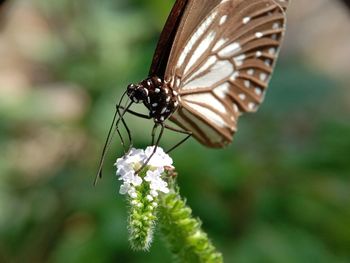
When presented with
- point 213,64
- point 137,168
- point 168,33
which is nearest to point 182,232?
point 137,168

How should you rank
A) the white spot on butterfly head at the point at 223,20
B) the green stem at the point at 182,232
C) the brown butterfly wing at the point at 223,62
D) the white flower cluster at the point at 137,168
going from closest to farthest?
1. the white flower cluster at the point at 137,168
2. the green stem at the point at 182,232
3. the brown butterfly wing at the point at 223,62
4. the white spot on butterfly head at the point at 223,20

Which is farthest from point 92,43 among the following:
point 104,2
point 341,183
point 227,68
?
point 341,183

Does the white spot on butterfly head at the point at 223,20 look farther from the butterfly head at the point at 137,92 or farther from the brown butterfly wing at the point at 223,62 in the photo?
the butterfly head at the point at 137,92

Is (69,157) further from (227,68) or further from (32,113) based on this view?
(227,68)

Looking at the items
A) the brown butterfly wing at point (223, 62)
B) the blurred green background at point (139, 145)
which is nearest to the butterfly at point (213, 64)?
the brown butterfly wing at point (223, 62)

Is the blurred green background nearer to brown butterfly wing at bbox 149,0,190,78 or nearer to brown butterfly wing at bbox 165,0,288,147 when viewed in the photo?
brown butterfly wing at bbox 165,0,288,147

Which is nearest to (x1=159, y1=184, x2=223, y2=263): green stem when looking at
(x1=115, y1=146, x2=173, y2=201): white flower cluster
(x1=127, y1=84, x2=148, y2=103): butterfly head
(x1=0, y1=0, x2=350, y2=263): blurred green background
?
(x1=115, y1=146, x2=173, y2=201): white flower cluster

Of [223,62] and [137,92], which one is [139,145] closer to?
[223,62]
